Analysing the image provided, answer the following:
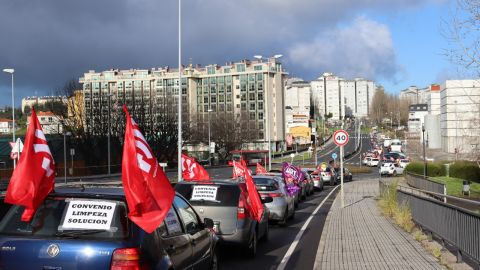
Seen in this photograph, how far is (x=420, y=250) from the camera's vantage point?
36.5 feet

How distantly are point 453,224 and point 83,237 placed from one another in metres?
6.82

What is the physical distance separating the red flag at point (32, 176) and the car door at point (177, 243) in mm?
1305

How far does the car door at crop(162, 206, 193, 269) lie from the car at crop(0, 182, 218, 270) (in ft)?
0.04

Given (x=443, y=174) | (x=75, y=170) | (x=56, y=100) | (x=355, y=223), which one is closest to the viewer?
(x=355, y=223)

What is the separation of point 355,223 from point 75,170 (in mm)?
54383

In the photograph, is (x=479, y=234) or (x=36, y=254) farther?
(x=479, y=234)

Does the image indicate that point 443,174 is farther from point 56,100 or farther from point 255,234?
point 56,100

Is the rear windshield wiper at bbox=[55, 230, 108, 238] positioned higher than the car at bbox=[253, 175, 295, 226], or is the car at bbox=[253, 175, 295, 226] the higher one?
the rear windshield wiper at bbox=[55, 230, 108, 238]

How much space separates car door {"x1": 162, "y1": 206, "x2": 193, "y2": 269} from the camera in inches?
232

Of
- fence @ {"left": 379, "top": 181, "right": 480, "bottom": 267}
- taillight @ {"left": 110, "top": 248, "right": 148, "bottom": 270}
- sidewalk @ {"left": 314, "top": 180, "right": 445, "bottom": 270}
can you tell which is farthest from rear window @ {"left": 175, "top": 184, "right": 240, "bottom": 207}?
taillight @ {"left": 110, "top": 248, "right": 148, "bottom": 270}

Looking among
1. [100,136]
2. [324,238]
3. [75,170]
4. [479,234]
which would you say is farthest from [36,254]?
[100,136]

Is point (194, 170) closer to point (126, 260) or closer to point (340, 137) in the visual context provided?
point (340, 137)

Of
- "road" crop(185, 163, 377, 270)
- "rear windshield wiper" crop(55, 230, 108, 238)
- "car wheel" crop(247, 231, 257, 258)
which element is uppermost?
"rear windshield wiper" crop(55, 230, 108, 238)

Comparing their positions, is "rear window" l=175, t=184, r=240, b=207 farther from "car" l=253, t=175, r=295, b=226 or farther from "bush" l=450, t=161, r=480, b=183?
"bush" l=450, t=161, r=480, b=183
